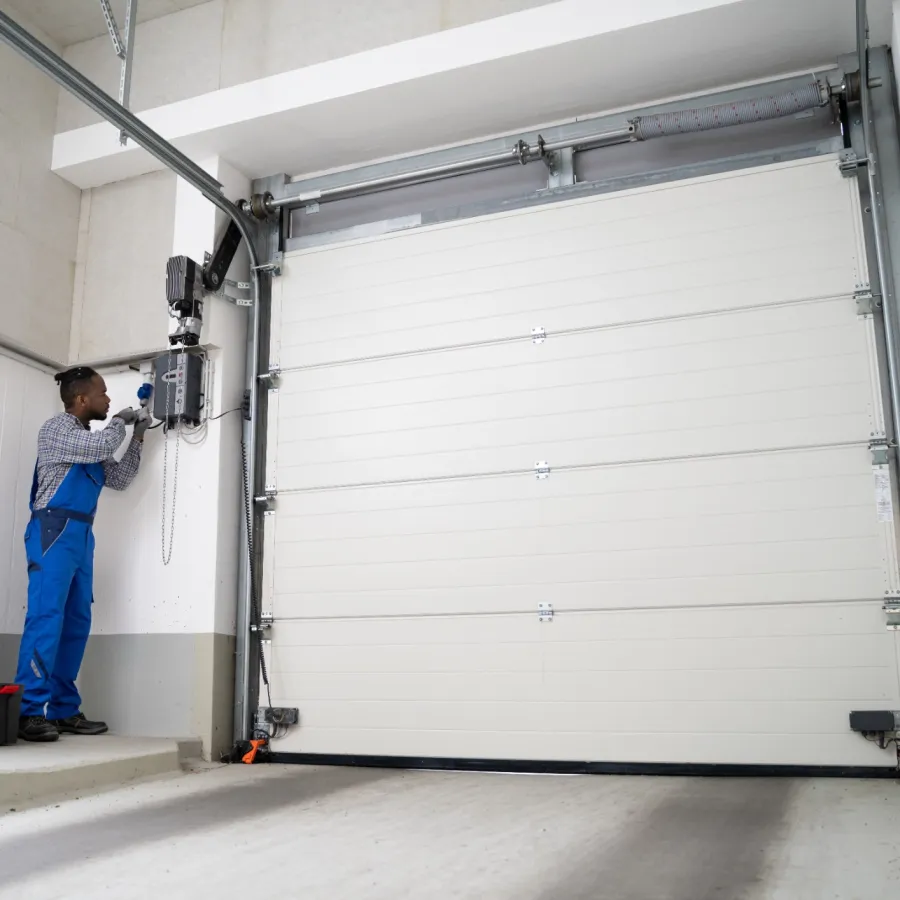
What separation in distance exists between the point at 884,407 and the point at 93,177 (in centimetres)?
543

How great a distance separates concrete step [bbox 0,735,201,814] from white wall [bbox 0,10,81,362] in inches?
106

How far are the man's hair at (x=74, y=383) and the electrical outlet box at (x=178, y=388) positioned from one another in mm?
420

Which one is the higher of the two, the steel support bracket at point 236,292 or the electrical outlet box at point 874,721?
the steel support bracket at point 236,292

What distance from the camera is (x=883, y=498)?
4746 mm

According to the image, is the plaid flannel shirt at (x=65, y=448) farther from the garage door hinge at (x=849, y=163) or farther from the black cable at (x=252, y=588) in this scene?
the garage door hinge at (x=849, y=163)

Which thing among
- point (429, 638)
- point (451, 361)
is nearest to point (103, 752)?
point (429, 638)

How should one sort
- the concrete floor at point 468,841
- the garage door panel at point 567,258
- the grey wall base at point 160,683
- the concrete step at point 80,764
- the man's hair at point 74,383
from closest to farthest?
the concrete floor at point 468,841 < the concrete step at point 80,764 < the garage door panel at point 567,258 < the grey wall base at point 160,683 < the man's hair at point 74,383

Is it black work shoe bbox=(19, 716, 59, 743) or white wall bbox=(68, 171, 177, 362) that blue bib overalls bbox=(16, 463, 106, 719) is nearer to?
black work shoe bbox=(19, 716, 59, 743)

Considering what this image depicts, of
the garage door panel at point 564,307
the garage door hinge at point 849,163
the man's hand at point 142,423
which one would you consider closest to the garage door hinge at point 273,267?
the garage door panel at point 564,307

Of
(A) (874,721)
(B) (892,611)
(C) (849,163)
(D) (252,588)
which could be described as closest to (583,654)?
(A) (874,721)

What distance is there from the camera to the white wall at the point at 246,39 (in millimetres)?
5594

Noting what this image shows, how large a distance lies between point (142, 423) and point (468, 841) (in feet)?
12.9

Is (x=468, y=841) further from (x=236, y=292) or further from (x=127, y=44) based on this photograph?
(x=127, y=44)

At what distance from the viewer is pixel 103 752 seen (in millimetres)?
4809
